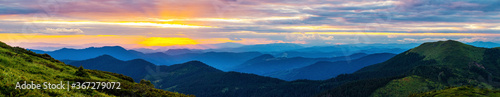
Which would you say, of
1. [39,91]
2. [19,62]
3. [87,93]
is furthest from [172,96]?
[39,91]

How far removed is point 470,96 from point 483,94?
13.9 feet

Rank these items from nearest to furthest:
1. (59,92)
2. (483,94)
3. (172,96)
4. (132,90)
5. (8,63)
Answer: (59,92) < (8,63) < (132,90) < (172,96) < (483,94)

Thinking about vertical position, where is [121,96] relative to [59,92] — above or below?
below

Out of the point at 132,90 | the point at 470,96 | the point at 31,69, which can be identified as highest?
the point at 31,69

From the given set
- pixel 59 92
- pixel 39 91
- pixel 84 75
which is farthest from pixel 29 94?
pixel 84 75

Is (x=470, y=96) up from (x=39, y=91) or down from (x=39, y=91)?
down

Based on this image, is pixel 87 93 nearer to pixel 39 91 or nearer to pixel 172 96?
pixel 39 91

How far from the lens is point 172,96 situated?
2272 inches

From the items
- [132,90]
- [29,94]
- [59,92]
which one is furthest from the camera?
[132,90]

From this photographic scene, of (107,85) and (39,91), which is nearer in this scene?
(39,91)

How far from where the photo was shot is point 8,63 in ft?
140

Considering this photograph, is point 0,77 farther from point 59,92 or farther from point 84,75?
point 84,75

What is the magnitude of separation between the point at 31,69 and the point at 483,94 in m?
119

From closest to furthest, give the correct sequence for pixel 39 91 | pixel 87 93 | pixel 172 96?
pixel 39 91 < pixel 87 93 < pixel 172 96
